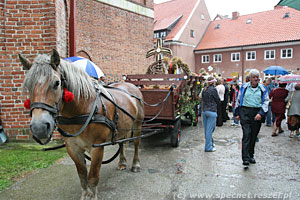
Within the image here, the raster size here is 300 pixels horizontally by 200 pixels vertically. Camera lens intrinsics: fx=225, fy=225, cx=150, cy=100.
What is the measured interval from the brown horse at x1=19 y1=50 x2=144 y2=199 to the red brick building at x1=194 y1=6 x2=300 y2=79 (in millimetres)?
28868

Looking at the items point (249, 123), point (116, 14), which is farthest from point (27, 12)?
point (116, 14)

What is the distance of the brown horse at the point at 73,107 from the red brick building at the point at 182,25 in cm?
2790

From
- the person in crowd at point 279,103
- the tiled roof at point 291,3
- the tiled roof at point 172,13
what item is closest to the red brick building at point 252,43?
the tiled roof at point 172,13

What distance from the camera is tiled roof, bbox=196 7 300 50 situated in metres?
28.3

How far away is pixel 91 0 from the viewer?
11.2 m

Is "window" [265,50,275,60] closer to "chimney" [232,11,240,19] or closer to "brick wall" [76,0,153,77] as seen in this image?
"chimney" [232,11,240,19]

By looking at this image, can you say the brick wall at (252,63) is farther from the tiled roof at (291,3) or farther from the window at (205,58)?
the tiled roof at (291,3)

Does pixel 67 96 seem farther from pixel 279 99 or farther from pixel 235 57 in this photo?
pixel 235 57

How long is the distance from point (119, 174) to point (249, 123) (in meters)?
2.75

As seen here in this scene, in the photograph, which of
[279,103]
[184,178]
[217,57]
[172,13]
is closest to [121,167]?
[184,178]

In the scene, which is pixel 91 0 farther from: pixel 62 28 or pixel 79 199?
pixel 79 199

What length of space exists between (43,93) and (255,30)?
3447 centimetres

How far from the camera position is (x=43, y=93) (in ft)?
6.75

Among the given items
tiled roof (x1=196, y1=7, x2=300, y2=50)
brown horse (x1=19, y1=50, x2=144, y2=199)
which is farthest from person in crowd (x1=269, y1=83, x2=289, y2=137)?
tiled roof (x1=196, y1=7, x2=300, y2=50)
